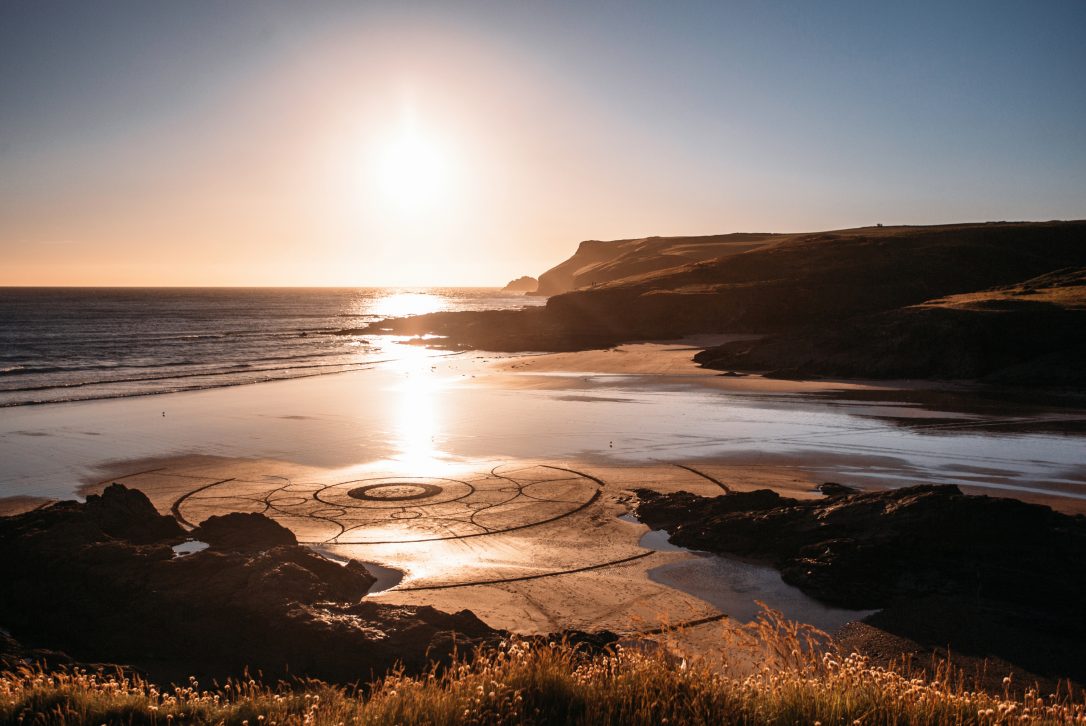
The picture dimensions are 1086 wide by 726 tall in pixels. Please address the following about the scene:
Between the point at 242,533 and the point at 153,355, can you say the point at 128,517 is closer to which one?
the point at 242,533

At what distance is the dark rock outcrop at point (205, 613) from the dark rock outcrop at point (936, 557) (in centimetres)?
613

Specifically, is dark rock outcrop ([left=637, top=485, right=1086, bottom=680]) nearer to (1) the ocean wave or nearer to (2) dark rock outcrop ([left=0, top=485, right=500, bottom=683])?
(2) dark rock outcrop ([left=0, top=485, right=500, bottom=683])

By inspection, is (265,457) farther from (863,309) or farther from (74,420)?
(863,309)

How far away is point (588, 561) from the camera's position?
12953 mm

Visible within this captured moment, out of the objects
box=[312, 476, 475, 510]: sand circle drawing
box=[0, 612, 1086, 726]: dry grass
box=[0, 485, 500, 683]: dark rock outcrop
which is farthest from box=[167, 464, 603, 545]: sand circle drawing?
box=[0, 612, 1086, 726]: dry grass

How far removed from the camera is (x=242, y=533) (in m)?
12.3

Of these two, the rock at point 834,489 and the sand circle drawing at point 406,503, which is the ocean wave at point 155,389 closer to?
the sand circle drawing at point 406,503

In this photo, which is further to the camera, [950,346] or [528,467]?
[950,346]

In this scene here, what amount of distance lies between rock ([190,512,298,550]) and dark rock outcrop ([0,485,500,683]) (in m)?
1.22

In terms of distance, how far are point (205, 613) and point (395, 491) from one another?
8.61 m

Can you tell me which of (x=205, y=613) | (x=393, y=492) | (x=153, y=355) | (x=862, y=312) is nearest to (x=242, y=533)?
(x=205, y=613)

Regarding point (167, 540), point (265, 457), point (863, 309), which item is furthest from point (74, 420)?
point (863, 309)

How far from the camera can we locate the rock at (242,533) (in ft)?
39.9

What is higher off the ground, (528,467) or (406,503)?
(528,467)
